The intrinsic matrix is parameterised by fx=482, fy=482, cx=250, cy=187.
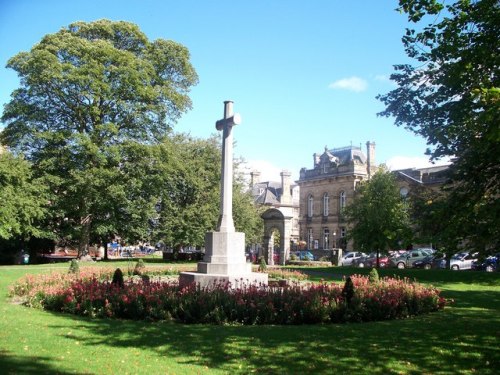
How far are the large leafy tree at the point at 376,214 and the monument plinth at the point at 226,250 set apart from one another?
1569cm

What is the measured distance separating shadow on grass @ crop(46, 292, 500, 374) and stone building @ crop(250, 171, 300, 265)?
3230 centimetres

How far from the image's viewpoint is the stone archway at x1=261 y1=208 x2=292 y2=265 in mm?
43750

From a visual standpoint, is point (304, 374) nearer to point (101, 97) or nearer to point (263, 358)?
point (263, 358)

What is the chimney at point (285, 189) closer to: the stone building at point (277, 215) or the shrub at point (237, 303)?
the stone building at point (277, 215)

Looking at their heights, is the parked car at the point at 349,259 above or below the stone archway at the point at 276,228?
below

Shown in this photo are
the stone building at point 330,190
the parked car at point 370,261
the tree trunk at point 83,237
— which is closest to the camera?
the tree trunk at point 83,237

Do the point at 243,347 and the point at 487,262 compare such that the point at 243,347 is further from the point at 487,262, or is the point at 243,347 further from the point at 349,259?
the point at 349,259

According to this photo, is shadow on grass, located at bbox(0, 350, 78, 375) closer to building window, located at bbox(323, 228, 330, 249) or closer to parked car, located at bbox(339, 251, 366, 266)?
parked car, located at bbox(339, 251, 366, 266)

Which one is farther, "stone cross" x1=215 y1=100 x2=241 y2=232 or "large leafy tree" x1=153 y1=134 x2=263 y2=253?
"large leafy tree" x1=153 y1=134 x2=263 y2=253

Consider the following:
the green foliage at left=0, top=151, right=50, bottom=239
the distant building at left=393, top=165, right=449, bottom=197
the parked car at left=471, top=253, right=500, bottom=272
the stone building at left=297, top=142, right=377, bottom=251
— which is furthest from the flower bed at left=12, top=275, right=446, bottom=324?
the stone building at left=297, top=142, right=377, bottom=251

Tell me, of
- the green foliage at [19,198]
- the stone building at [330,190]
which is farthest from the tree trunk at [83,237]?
the stone building at [330,190]

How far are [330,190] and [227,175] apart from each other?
52.2 meters

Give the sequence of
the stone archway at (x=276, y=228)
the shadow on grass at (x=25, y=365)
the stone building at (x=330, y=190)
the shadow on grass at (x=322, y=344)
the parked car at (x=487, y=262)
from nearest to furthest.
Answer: the shadow on grass at (x=25, y=365) < the shadow on grass at (x=322, y=344) < the parked car at (x=487, y=262) < the stone archway at (x=276, y=228) < the stone building at (x=330, y=190)

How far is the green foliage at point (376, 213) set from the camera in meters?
31.4
